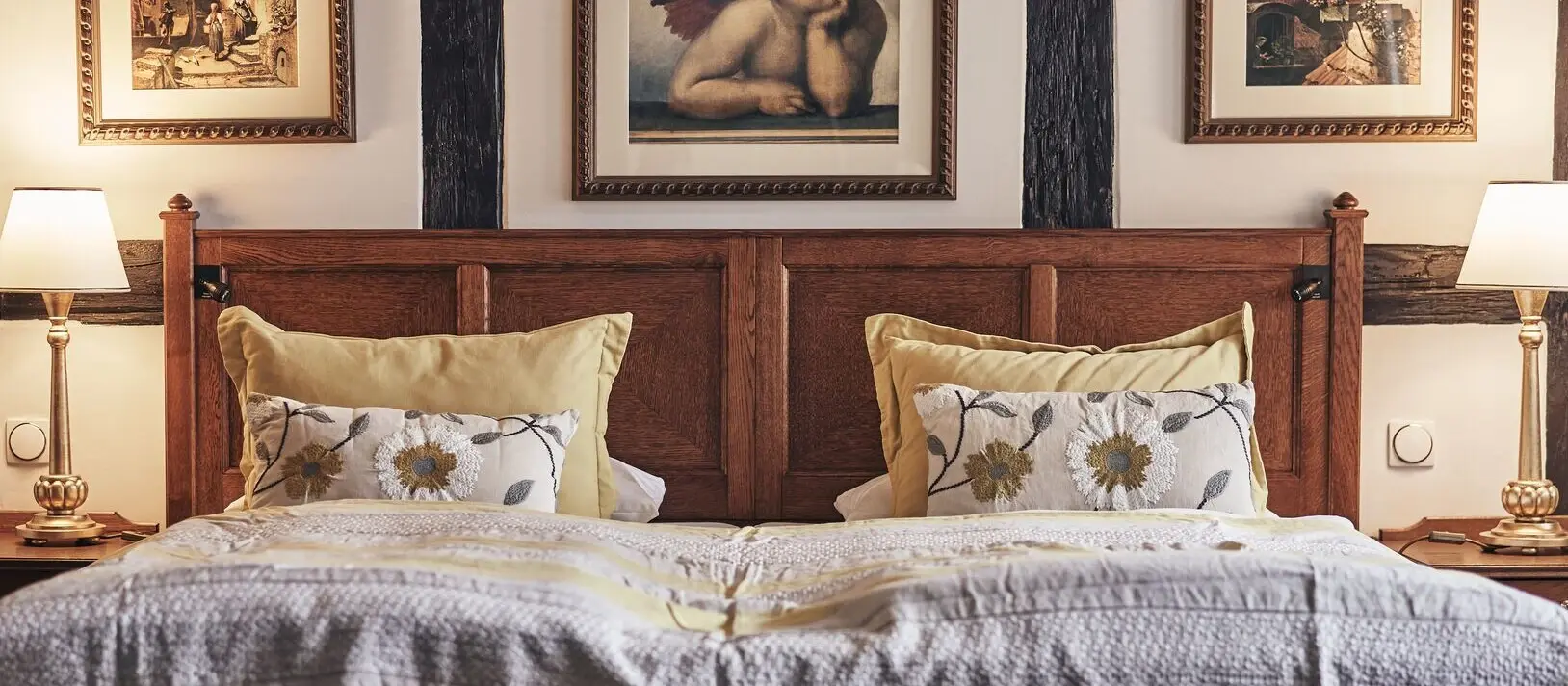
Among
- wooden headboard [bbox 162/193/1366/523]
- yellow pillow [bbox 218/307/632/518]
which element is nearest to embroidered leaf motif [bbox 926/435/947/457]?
wooden headboard [bbox 162/193/1366/523]

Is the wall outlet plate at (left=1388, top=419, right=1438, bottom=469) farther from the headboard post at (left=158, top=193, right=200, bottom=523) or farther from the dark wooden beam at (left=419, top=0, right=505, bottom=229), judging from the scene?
the headboard post at (left=158, top=193, right=200, bottom=523)

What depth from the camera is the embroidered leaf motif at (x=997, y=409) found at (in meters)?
2.18

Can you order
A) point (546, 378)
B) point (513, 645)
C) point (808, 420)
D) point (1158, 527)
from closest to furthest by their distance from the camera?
point (513, 645), point (1158, 527), point (546, 378), point (808, 420)

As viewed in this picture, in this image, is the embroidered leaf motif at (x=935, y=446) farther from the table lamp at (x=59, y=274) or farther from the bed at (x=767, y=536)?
the table lamp at (x=59, y=274)

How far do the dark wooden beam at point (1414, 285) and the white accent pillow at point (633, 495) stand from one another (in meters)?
1.54

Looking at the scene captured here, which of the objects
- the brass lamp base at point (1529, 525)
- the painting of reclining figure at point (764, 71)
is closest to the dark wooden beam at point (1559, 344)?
the brass lamp base at point (1529, 525)

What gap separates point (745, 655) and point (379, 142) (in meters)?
1.82

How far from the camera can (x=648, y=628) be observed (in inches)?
52.4

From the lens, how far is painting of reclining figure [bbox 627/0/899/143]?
2.62 meters

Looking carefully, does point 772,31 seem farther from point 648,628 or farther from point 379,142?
point 648,628

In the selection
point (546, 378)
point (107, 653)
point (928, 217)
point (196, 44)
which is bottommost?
point (107, 653)

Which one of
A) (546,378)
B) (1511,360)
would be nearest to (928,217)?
(546,378)

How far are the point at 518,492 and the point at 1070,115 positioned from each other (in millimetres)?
1383

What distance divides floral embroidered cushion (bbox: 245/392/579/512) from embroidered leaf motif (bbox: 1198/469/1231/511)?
1108 mm
